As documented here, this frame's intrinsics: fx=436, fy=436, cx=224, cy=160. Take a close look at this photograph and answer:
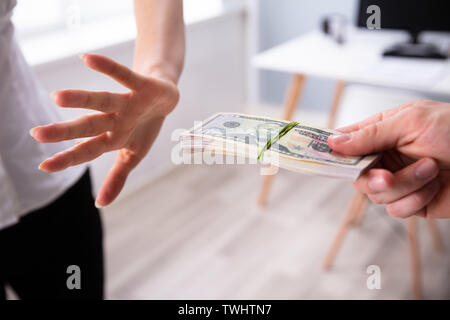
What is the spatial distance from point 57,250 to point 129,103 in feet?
1.28

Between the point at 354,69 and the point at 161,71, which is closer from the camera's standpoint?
the point at 161,71

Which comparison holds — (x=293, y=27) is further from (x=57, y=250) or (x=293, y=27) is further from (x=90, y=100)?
(x=90, y=100)

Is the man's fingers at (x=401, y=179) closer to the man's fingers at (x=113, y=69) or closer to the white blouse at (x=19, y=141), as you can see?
the man's fingers at (x=113, y=69)

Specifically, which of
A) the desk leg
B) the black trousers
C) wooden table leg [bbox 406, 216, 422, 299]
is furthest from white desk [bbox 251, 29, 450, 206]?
the black trousers

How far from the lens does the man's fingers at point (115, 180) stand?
65 centimetres

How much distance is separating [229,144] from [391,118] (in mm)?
248

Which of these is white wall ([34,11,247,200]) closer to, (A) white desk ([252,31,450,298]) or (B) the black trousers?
(A) white desk ([252,31,450,298])

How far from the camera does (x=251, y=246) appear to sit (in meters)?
1.88

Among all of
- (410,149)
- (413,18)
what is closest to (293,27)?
(413,18)

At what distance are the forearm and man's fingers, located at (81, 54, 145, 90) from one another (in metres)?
0.18

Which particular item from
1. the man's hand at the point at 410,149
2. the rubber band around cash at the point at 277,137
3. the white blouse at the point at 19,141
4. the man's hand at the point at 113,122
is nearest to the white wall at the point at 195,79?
the white blouse at the point at 19,141

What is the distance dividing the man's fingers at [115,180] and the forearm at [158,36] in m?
0.16
